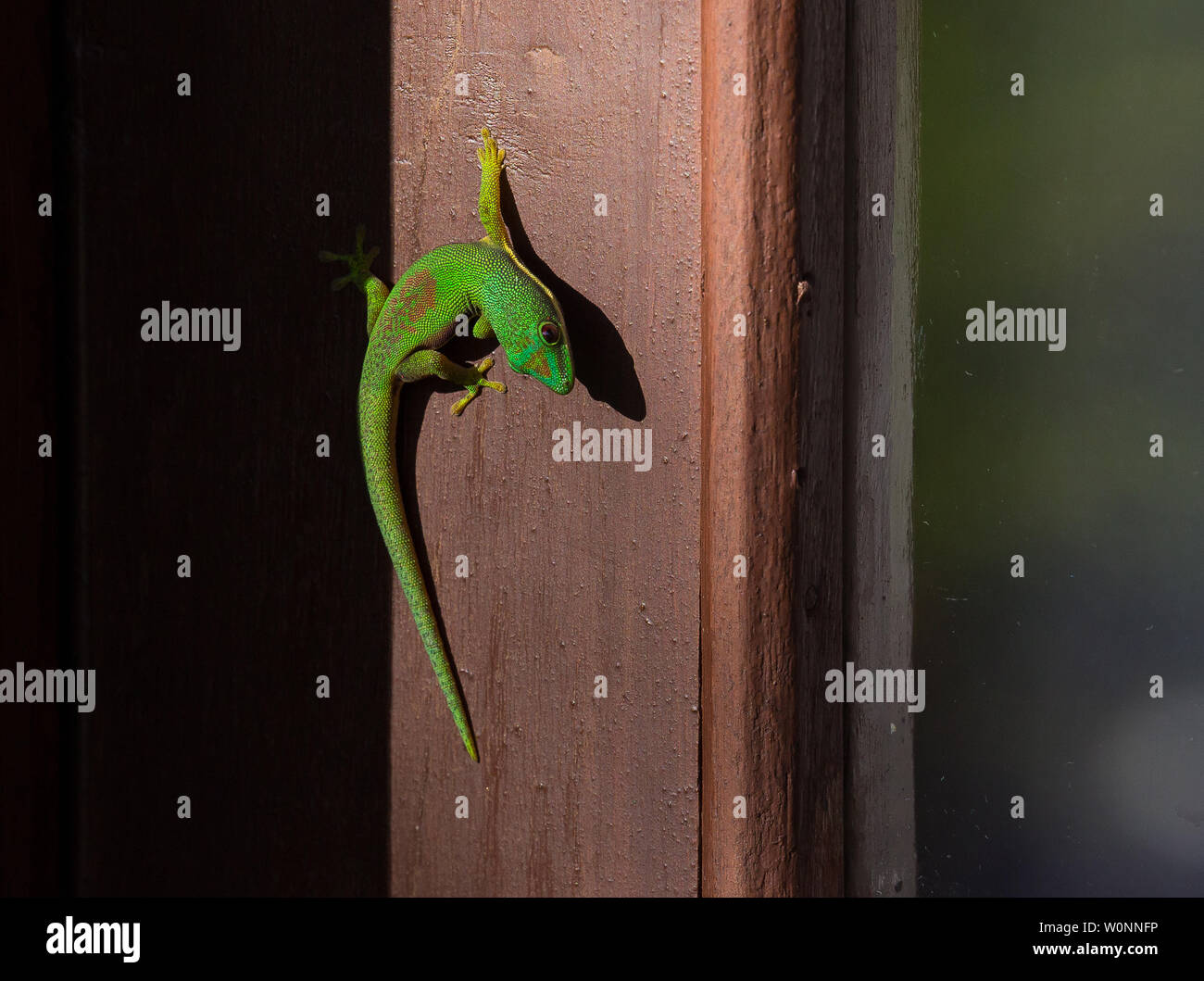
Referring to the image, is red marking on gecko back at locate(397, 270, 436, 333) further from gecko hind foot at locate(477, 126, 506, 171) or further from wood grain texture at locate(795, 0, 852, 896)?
wood grain texture at locate(795, 0, 852, 896)

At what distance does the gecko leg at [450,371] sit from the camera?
0.78 m

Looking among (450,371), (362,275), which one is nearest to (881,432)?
(450,371)

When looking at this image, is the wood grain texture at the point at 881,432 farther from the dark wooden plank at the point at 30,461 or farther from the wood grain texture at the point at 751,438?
the dark wooden plank at the point at 30,461

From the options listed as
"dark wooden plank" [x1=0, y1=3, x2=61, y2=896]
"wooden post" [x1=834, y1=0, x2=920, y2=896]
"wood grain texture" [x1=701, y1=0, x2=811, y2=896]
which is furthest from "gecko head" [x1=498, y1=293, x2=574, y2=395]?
"dark wooden plank" [x1=0, y1=3, x2=61, y2=896]

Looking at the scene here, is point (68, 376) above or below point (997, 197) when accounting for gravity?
below

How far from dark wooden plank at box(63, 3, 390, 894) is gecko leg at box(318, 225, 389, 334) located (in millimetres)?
20

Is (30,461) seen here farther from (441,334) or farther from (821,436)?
(821,436)

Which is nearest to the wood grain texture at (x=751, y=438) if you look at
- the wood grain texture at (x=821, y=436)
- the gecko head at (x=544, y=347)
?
the wood grain texture at (x=821, y=436)

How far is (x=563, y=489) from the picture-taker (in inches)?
31.1

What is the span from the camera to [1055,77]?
79 cm

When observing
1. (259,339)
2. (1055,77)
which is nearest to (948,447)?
(1055,77)

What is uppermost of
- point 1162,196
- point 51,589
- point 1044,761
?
point 1162,196

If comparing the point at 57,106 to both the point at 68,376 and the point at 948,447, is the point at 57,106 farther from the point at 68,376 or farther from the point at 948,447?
the point at 948,447

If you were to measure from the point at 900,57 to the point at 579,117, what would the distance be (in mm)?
321
